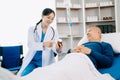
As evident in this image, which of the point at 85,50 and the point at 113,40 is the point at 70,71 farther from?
the point at 113,40

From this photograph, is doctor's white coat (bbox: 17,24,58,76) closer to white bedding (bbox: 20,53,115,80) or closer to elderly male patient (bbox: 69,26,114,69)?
elderly male patient (bbox: 69,26,114,69)

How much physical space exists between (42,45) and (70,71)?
0.95 m

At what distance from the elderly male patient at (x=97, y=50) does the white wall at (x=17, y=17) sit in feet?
8.18

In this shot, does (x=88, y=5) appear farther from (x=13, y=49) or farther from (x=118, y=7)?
(x=13, y=49)

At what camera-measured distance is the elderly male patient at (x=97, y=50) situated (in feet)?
7.55

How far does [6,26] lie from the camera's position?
15.7 feet

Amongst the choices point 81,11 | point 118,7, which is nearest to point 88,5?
→ point 81,11

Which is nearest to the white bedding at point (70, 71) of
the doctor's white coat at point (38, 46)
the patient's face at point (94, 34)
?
the patient's face at point (94, 34)

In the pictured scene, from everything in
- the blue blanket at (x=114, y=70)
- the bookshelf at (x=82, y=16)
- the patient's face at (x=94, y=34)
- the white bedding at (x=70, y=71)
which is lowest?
the blue blanket at (x=114, y=70)

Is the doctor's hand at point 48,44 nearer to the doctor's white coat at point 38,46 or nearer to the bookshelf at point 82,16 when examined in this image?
the doctor's white coat at point 38,46

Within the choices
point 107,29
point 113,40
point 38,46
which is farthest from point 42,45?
point 107,29

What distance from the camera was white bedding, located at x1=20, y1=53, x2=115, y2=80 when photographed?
1.62 meters

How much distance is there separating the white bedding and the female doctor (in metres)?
0.64

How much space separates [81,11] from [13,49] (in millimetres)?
2295
